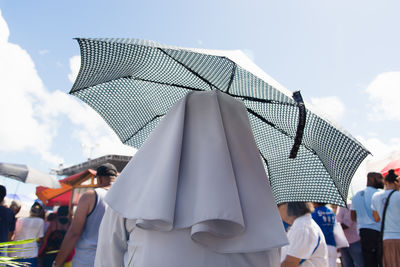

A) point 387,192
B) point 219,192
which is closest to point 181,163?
point 219,192

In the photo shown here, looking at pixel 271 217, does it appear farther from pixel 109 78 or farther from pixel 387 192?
pixel 387 192

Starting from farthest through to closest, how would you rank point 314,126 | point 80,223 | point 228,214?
point 80,223, point 314,126, point 228,214

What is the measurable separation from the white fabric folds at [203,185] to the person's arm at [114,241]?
0.42 ft

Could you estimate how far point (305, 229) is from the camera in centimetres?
273

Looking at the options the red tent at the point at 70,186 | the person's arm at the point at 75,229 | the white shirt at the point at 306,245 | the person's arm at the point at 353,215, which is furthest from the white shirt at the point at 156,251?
the red tent at the point at 70,186

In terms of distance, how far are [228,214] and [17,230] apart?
518 cm

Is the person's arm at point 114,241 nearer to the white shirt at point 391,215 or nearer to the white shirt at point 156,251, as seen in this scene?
the white shirt at point 156,251

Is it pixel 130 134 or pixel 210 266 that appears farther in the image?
pixel 130 134

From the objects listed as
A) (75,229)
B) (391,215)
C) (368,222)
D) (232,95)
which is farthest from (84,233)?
(368,222)

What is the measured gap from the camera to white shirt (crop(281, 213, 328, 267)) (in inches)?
105

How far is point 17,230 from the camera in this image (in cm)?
503

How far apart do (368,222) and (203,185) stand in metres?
4.29

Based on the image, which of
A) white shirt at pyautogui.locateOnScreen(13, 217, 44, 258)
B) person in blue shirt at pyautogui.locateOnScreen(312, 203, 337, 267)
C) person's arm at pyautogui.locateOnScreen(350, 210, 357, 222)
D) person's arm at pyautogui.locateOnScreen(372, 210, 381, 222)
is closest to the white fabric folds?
person in blue shirt at pyautogui.locateOnScreen(312, 203, 337, 267)

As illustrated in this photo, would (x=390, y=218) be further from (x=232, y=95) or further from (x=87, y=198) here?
(x=87, y=198)
